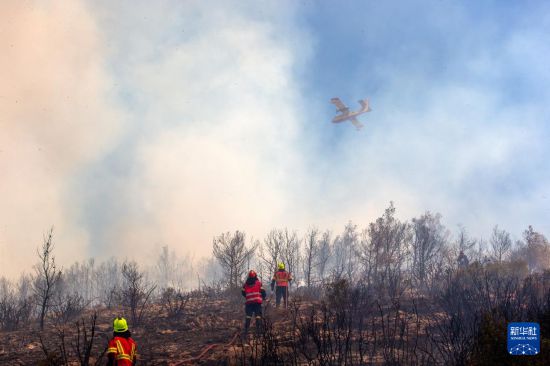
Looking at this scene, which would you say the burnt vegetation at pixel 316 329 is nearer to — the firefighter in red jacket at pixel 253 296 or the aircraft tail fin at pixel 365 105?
the firefighter in red jacket at pixel 253 296

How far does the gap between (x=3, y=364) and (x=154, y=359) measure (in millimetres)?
3544

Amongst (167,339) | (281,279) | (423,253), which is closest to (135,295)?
(167,339)

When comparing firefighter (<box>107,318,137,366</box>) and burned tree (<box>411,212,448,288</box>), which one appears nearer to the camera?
firefighter (<box>107,318,137,366</box>)

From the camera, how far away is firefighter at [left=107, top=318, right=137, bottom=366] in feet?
18.7

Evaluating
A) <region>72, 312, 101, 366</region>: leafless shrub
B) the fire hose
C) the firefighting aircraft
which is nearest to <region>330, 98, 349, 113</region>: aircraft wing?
the firefighting aircraft

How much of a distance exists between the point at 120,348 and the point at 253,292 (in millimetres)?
5309

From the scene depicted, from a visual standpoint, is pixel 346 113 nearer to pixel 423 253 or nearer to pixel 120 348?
pixel 423 253

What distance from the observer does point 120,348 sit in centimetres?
579

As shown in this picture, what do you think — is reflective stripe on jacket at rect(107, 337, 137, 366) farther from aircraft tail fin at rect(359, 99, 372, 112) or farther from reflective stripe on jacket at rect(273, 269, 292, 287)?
aircraft tail fin at rect(359, 99, 372, 112)

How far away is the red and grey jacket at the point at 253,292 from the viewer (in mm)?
10641

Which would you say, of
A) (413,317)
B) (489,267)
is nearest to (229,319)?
(413,317)

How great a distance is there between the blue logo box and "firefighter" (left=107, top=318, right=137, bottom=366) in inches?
212

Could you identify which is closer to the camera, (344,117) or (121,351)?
(121,351)

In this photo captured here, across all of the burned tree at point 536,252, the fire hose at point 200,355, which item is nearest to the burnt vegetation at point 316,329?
the fire hose at point 200,355
